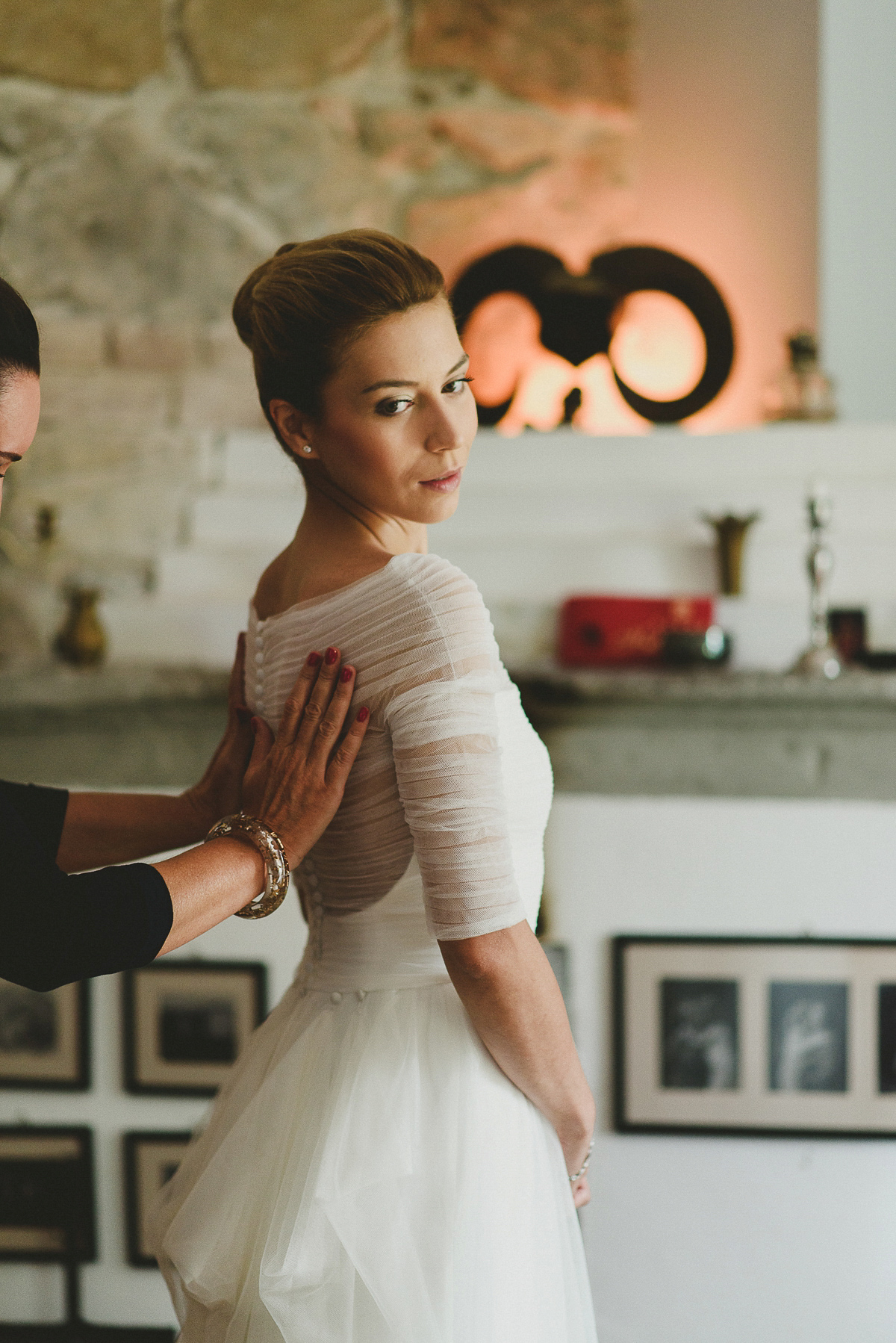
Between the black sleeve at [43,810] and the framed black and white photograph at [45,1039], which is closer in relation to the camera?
the black sleeve at [43,810]

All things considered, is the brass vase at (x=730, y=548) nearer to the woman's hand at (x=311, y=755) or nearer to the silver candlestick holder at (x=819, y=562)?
the silver candlestick holder at (x=819, y=562)

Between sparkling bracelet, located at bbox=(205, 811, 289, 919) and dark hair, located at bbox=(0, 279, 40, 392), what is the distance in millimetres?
425

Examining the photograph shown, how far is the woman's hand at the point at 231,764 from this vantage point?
1144 millimetres

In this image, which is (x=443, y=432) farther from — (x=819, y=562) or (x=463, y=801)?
(x=819, y=562)

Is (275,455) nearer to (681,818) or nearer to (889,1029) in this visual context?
(681,818)

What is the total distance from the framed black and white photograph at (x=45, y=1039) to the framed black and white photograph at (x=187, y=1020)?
3.3 inches

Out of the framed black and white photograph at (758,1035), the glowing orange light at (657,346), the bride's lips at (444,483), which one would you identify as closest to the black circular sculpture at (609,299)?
the glowing orange light at (657,346)

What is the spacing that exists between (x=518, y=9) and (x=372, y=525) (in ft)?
6.67

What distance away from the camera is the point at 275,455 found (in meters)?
2.33

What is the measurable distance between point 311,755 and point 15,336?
0.43 metres

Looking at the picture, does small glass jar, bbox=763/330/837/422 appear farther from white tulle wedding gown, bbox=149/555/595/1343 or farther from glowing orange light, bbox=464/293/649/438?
white tulle wedding gown, bbox=149/555/595/1343

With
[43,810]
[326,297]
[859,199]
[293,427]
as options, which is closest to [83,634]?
[43,810]

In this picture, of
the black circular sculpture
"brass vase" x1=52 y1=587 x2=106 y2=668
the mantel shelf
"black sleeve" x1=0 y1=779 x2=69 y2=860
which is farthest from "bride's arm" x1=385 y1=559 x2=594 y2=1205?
the black circular sculpture

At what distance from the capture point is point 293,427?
996 mm
